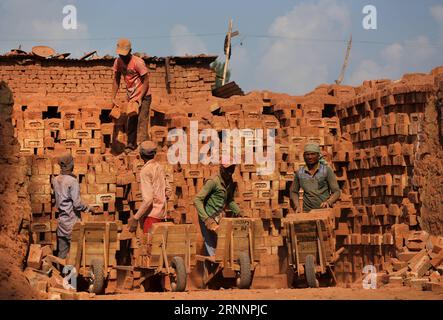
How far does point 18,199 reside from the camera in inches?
555

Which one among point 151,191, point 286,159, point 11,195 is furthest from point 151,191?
point 286,159

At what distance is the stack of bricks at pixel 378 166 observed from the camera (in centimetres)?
1691

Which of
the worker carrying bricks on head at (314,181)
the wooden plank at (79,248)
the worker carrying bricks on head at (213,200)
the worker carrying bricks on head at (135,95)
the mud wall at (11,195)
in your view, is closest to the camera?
the mud wall at (11,195)

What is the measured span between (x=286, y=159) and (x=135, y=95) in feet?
8.94

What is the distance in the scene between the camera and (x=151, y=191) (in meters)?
14.7

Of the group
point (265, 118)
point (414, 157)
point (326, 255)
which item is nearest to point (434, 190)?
point (414, 157)

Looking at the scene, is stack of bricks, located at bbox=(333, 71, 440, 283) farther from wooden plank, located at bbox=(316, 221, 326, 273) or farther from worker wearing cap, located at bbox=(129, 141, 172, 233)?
worker wearing cap, located at bbox=(129, 141, 172, 233)

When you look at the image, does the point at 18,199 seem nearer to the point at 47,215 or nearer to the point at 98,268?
the point at 98,268

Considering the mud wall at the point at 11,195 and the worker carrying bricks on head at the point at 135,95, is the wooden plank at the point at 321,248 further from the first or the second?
the worker carrying bricks on head at the point at 135,95

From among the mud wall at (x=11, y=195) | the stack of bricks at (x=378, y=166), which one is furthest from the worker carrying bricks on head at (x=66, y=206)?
the stack of bricks at (x=378, y=166)

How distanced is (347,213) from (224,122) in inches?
102

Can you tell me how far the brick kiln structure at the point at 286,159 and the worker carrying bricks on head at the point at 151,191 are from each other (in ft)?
6.43

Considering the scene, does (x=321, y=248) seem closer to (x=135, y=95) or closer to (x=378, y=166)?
(x=378, y=166)

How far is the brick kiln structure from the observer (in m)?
16.8
